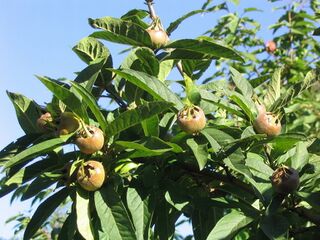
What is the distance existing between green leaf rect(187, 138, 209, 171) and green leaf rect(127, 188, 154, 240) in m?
0.21

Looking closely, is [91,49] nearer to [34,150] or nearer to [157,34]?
[157,34]

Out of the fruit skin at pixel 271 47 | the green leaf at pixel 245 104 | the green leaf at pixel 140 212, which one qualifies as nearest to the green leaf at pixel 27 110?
the green leaf at pixel 140 212

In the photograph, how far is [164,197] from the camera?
1596 mm

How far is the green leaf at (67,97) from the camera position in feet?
4.60

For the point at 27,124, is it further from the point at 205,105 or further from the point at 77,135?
the point at 205,105

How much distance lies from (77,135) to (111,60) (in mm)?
399

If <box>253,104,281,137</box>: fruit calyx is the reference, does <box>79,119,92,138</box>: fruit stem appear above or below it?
above

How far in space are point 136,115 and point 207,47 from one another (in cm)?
36

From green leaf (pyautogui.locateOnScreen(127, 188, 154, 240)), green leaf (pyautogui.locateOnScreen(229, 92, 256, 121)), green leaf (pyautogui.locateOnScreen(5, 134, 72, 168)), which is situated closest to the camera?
green leaf (pyautogui.locateOnScreen(5, 134, 72, 168))

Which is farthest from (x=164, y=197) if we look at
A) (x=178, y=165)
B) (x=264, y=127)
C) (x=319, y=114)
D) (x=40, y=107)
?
(x=319, y=114)

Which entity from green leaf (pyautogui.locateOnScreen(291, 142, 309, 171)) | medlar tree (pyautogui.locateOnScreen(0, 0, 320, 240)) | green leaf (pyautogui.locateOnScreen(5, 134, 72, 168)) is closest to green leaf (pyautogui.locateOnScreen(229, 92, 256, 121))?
medlar tree (pyautogui.locateOnScreen(0, 0, 320, 240))

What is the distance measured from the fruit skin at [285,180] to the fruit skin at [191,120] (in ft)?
0.79

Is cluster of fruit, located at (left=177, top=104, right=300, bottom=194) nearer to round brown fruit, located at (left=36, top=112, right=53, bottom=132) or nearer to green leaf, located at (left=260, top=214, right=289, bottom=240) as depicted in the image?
green leaf, located at (left=260, top=214, right=289, bottom=240)

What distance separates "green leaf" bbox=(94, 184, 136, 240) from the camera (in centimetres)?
142
